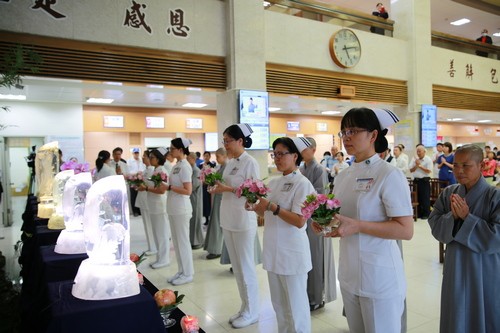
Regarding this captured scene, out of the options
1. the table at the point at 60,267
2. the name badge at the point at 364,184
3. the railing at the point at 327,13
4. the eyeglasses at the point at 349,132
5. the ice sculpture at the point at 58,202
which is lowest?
the table at the point at 60,267

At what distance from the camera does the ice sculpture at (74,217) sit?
2.44m

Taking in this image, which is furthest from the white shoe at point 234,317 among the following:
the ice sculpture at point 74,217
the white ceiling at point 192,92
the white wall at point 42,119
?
the white wall at point 42,119

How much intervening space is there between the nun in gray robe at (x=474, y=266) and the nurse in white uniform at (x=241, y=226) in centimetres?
152

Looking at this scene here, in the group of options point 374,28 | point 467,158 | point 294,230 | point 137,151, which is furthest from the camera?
point 137,151

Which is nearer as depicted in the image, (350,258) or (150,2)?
(350,258)

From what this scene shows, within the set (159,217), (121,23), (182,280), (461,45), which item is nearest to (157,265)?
(159,217)

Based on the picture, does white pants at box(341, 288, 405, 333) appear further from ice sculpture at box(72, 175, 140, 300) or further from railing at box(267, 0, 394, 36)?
railing at box(267, 0, 394, 36)

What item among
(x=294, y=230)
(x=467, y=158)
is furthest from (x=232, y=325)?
(x=467, y=158)

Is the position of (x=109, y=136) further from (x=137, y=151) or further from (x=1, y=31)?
(x=1, y=31)

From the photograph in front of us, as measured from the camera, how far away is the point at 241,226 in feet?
10.7

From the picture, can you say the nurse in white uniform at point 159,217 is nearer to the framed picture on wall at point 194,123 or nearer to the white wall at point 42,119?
the white wall at point 42,119

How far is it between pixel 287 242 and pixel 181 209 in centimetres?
214

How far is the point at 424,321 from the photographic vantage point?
336 cm

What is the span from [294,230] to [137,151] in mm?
9578
